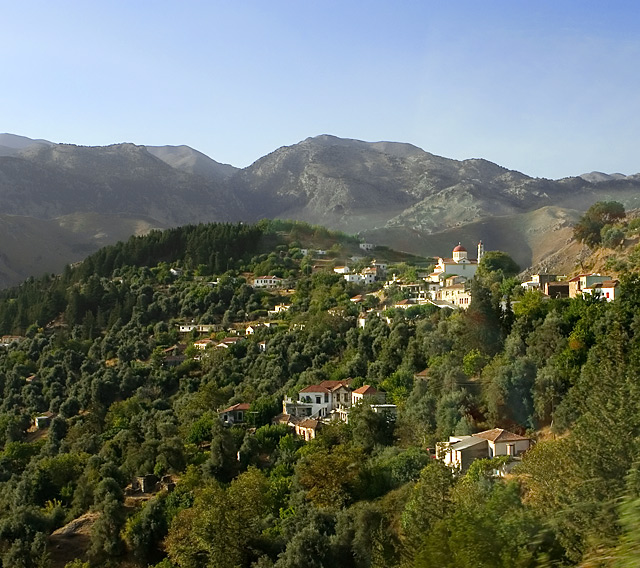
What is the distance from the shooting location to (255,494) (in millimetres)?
20031

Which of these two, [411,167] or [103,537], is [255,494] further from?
[411,167]

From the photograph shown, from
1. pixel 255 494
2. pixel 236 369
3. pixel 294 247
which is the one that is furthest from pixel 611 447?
pixel 294 247

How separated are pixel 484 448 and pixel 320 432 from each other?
6545mm

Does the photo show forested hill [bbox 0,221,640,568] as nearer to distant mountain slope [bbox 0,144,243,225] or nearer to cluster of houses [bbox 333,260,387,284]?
cluster of houses [bbox 333,260,387,284]

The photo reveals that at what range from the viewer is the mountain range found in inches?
4621

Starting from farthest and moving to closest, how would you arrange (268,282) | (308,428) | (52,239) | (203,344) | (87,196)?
(87,196) → (52,239) → (268,282) → (203,344) → (308,428)

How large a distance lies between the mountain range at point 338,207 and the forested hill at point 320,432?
6283 cm

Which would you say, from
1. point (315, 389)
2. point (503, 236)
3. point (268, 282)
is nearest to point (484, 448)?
point (315, 389)

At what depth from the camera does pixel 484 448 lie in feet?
66.8

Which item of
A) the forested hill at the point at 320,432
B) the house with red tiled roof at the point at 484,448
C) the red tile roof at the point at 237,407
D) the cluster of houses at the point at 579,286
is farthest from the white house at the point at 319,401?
the house with red tiled roof at the point at 484,448

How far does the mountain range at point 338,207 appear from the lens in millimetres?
117375

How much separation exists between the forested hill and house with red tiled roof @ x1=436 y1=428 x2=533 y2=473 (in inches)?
25.1

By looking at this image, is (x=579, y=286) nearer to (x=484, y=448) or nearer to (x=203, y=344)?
(x=484, y=448)

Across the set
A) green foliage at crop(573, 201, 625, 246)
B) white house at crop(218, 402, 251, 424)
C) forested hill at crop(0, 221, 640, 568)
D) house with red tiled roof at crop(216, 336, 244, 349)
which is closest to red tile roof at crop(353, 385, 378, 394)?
forested hill at crop(0, 221, 640, 568)
